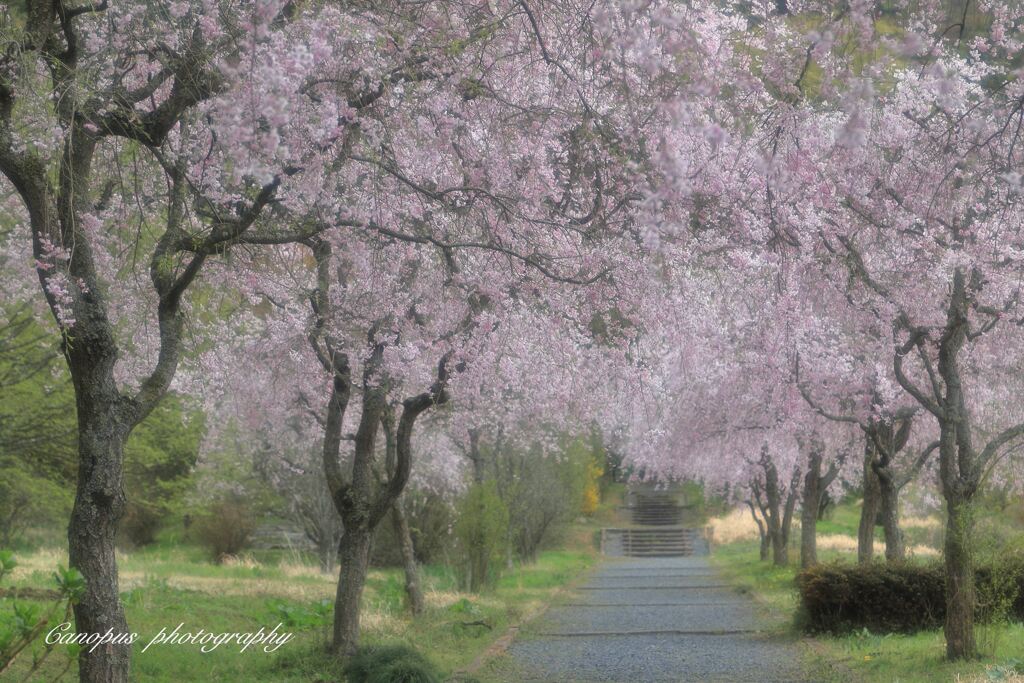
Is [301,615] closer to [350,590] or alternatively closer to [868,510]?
[350,590]

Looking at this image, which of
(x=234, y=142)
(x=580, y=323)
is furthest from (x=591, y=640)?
(x=234, y=142)

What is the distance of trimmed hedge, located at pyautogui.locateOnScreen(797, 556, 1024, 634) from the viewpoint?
1387 centimetres

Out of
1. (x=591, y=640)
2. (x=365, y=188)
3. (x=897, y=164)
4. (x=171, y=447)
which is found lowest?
(x=591, y=640)

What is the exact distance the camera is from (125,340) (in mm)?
13133

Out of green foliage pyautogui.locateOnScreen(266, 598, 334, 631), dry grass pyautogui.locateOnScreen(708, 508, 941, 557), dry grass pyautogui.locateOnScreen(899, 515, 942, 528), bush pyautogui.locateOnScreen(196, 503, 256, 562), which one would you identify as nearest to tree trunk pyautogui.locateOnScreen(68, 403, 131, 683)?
green foliage pyautogui.locateOnScreen(266, 598, 334, 631)

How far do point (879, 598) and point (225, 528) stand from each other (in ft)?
58.1

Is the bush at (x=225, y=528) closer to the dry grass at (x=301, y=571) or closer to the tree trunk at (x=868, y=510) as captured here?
the dry grass at (x=301, y=571)

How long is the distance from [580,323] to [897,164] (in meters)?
3.64

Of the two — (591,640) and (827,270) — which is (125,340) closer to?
(591,640)

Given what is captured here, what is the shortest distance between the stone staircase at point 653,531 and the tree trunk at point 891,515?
27168mm

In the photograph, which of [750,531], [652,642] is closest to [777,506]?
[652,642]

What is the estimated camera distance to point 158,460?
2020 centimetres

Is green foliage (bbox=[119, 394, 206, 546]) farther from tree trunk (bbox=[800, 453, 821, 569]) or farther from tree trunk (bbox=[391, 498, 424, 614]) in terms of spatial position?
tree trunk (bbox=[800, 453, 821, 569])

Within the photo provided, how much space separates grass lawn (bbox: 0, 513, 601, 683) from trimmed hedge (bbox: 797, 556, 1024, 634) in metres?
4.38
